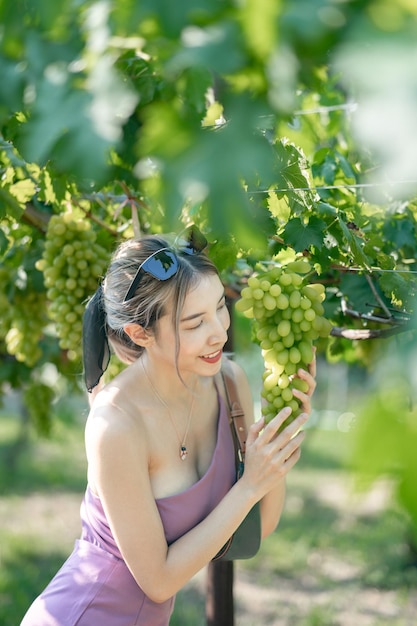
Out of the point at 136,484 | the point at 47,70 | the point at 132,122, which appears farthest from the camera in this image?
the point at 136,484

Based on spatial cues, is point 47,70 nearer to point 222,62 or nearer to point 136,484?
point 222,62

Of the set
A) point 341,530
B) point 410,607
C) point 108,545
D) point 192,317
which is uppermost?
point 192,317

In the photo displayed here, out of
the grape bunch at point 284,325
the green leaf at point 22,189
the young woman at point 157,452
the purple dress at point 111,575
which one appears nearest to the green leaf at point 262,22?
the grape bunch at point 284,325

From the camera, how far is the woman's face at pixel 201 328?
66.2 inches

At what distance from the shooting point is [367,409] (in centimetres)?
60

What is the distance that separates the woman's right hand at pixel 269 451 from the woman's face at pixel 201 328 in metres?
0.18

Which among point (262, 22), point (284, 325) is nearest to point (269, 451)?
point (284, 325)

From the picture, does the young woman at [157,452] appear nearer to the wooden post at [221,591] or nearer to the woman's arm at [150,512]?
the woman's arm at [150,512]

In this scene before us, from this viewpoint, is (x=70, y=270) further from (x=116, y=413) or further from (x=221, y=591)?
(x=221, y=591)

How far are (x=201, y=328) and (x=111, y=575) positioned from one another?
2.08ft

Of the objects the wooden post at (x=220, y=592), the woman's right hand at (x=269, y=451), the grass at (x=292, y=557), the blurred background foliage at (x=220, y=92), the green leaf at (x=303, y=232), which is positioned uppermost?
the blurred background foliage at (x=220, y=92)

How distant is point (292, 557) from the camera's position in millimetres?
4613

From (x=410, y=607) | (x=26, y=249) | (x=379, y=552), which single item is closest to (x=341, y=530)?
(x=379, y=552)

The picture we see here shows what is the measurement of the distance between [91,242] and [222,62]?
66.1 inches
